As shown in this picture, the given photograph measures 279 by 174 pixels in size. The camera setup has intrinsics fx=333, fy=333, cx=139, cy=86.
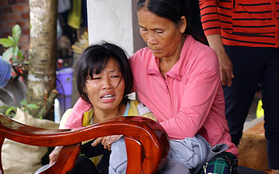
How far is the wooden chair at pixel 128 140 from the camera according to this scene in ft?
2.86

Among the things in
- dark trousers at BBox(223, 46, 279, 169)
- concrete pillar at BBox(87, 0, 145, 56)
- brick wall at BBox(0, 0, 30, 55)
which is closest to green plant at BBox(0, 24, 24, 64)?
concrete pillar at BBox(87, 0, 145, 56)

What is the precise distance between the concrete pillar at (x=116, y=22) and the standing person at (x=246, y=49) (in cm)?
43

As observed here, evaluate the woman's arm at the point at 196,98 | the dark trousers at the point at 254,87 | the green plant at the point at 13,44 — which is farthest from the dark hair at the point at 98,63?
the green plant at the point at 13,44

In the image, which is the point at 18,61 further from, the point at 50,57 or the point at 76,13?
the point at 76,13

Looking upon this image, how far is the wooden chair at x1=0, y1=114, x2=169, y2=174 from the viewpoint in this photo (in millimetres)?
873

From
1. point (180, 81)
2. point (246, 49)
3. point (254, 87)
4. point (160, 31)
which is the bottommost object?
point (254, 87)

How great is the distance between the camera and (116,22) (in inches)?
81.6

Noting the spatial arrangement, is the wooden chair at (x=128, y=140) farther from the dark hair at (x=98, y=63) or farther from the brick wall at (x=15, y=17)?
the brick wall at (x=15, y=17)

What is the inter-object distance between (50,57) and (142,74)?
120 cm

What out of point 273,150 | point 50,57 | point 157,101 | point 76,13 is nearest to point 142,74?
point 157,101

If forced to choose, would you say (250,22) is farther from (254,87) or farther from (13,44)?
(13,44)

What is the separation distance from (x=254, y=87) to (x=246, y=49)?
24 centimetres

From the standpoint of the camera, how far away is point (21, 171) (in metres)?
2.12

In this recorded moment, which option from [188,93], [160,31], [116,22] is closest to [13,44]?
[116,22]
